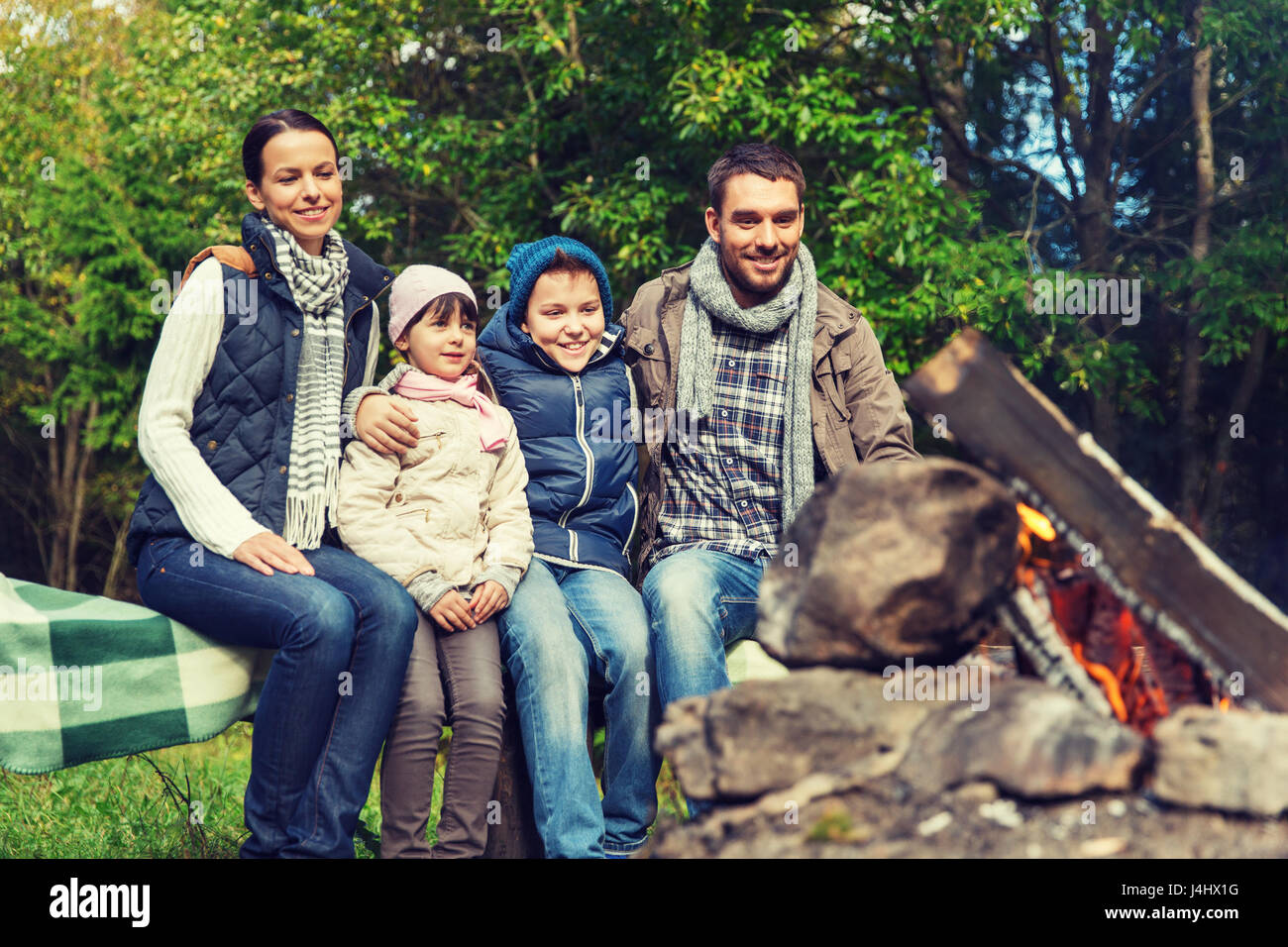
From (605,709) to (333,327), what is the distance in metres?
1.21

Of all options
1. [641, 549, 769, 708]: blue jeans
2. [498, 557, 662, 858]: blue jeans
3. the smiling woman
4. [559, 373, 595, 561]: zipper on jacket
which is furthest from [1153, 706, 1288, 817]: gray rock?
the smiling woman

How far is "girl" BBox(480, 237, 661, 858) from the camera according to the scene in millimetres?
2781

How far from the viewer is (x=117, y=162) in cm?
1098

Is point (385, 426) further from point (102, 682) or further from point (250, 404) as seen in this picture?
point (102, 682)

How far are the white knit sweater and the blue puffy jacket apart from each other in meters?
0.76

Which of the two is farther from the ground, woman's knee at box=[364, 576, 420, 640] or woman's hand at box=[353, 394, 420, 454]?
woman's hand at box=[353, 394, 420, 454]

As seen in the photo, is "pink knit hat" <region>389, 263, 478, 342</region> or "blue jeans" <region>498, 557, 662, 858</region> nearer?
"blue jeans" <region>498, 557, 662, 858</region>

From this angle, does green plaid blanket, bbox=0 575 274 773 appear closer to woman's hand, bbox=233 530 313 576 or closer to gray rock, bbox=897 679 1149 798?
woman's hand, bbox=233 530 313 576

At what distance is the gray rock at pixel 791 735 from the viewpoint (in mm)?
2092

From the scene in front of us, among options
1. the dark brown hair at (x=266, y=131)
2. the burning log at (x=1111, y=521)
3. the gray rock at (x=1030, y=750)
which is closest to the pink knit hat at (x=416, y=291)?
the dark brown hair at (x=266, y=131)

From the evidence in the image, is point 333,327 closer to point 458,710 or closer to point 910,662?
point 458,710

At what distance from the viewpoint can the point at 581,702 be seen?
282 centimetres

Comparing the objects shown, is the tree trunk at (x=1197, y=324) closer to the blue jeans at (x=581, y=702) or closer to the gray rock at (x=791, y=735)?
the blue jeans at (x=581, y=702)
